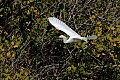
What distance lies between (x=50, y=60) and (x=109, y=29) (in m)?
0.72

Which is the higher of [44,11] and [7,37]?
[44,11]

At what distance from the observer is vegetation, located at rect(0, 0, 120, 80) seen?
3.03 m

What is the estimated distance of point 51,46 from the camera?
346 cm

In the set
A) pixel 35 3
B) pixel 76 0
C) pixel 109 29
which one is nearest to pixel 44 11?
pixel 35 3

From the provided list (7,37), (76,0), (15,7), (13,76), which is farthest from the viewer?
(76,0)

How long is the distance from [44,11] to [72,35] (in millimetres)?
892

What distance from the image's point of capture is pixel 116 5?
4414 mm

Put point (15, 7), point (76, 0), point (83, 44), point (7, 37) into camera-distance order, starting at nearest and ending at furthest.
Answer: point (83, 44) → point (7, 37) → point (15, 7) → point (76, 0)

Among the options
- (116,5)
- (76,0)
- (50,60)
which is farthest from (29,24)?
(116,5)

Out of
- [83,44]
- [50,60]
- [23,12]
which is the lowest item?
[50,60]

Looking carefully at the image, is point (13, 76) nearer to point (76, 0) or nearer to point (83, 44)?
point (83, 44)

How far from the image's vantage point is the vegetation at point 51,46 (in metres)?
3.03

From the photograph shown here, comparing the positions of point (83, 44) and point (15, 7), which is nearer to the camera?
point (83, 44)

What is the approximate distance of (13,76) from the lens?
2725 millimetres
